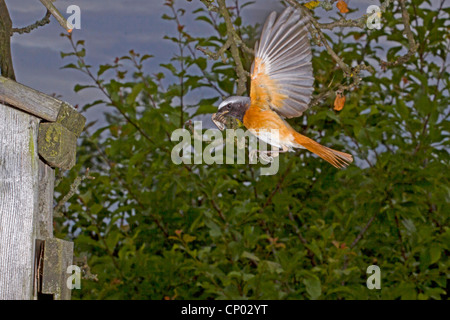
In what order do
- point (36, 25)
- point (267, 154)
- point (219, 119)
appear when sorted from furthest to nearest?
point (36, 25) → point (267, 154) → point (219, 119)

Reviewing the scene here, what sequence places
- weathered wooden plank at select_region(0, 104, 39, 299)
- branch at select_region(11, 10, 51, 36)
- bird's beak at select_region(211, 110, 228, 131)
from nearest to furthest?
bird's beak at select_region(211, 110, 228, 131) < weathered wooden plank at select_region(0, 104, 39, 299) < branch at select_region(11, 10, 51, 36)

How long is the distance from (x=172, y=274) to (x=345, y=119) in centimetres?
99

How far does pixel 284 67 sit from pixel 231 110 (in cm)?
8

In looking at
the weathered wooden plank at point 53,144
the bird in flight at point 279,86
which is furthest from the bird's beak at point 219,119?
the weathered wooden plank at point 53,144

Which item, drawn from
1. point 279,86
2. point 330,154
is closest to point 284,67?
point 279,86

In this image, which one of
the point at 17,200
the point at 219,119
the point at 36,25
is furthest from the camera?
the point at 36,25

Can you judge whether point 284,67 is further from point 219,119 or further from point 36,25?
point 36,25

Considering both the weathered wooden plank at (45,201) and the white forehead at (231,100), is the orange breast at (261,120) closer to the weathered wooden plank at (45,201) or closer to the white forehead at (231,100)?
the white forehead at (231,100)

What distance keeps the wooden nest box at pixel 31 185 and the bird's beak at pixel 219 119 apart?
609 millimetres

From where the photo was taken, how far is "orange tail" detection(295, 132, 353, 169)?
70 cm

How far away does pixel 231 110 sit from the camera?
69cm

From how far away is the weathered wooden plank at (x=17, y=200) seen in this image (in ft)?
3.71

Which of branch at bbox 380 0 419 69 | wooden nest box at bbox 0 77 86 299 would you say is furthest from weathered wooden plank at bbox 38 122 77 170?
branch at bbox 380 0 419 69

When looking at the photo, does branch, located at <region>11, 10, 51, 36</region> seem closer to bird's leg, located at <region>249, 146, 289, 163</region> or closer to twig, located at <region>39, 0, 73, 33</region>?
twig, located at <region>39, 0, 73, 33</region>
